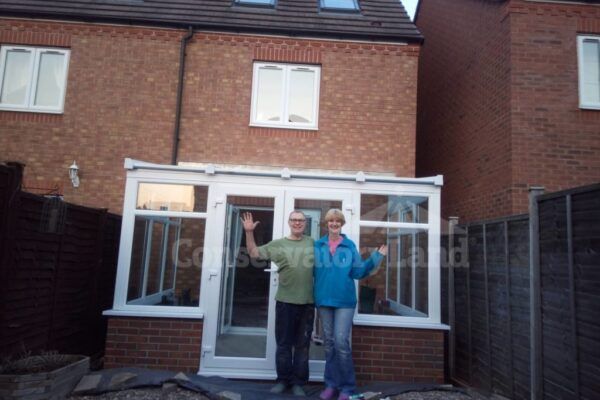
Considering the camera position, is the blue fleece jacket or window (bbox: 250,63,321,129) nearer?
the blue fleece jacket

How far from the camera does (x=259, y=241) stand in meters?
6.43

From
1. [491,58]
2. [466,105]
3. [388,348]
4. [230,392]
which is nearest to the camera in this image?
[230,392]

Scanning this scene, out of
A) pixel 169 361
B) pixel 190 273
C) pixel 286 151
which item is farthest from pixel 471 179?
pixel 169 361

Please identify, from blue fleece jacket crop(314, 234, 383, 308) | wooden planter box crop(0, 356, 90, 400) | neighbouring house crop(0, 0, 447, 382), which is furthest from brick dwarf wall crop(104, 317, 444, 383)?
neighbouring house crop(0, 0, 447, 382)

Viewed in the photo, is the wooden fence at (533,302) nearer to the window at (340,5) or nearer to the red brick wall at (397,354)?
the red brick wall at (397,354)

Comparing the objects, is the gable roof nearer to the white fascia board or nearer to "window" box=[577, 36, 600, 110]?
"window" box=[577, 36, 600, 110]

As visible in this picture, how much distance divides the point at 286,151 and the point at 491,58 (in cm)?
381

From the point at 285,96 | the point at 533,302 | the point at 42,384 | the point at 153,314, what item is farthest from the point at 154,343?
the point at 285,96

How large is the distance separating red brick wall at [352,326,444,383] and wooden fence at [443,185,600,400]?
1.80ft

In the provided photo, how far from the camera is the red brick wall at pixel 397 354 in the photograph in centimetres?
491

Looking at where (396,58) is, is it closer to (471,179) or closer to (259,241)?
(471,179)

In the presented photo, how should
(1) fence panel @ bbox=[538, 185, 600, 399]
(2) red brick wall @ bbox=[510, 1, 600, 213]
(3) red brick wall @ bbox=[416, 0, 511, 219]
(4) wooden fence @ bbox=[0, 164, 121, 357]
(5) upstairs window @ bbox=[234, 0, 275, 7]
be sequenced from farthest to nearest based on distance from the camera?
(5) upstairs window @ bbox=[234, 0, 275, 7]
(3) red brick wall @ bbox=[416, 0, 511, 219]
(2) red brick wall @ bbox=[510, 1, 600, 213]
(4) wooden fence @ bbox=[0, 164, 121, 357]
(1) fence panel @ bbox=[538, 185, 600, 399]

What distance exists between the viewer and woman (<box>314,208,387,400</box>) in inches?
161

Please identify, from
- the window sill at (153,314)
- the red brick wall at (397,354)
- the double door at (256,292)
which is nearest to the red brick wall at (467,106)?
the red brick wall at (397,354)
